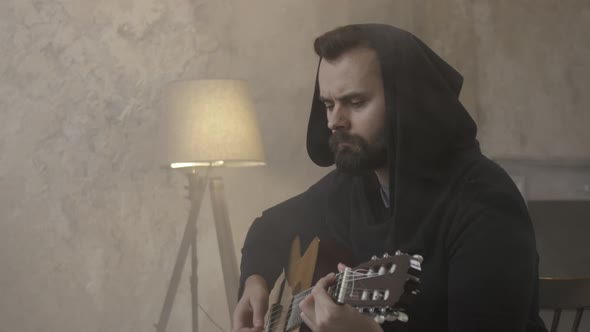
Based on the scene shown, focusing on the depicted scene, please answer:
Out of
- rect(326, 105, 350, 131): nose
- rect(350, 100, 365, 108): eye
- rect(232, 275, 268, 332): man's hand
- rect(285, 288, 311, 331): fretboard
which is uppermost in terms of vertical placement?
rect(350, 100, 365, 108): eye

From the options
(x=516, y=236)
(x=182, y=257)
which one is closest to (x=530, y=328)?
(x=516, y=236)

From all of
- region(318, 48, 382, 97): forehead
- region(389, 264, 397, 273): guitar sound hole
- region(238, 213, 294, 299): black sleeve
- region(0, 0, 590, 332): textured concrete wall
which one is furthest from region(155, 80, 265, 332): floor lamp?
region(389, 264, 397, 273): guitar sound hole

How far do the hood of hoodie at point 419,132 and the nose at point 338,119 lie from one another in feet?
0.34

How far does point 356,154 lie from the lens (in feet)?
4.94

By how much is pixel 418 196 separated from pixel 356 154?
6.7 inches

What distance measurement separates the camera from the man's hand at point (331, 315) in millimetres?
1188

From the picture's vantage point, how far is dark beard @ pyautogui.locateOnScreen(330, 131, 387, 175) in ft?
4.90

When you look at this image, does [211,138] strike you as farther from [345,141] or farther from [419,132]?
[419,132]

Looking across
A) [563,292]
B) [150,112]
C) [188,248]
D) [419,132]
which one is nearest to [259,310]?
[419,132]

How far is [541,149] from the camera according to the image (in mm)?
2477

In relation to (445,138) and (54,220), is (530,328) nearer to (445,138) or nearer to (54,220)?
(445,138)

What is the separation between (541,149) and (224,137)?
1110 mm

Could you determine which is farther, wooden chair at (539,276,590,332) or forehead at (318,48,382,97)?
wooden chair at (539,276,590,332)

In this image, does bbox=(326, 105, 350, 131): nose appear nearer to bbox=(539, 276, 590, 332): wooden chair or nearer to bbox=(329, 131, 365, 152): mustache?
bbox=(329, 131, 365, 152): mustache
